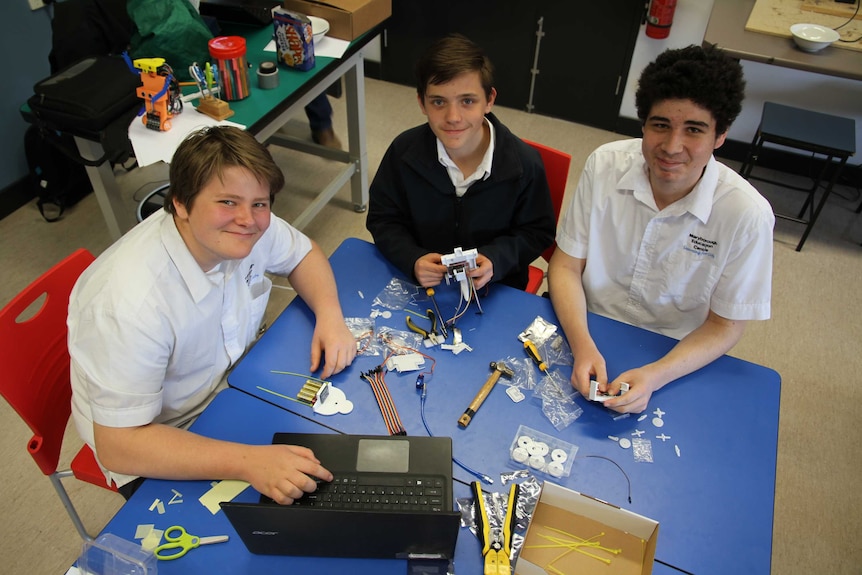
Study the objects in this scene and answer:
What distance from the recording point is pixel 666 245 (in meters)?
1.46

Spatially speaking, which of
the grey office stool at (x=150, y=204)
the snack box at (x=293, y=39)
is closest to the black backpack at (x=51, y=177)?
the grey office stool at (x=150, y=204)

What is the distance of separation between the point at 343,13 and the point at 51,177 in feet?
5.63

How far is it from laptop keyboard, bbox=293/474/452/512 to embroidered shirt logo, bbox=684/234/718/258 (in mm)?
841

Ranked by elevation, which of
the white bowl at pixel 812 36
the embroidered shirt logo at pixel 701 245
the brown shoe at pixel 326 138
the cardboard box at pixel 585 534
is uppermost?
the white bowl at pixel 812 36

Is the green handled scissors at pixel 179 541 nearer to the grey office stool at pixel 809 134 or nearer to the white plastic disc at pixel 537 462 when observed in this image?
the white plastic disc at pixel 537 462

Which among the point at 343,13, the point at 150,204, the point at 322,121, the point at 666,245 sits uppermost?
the point at 343,13

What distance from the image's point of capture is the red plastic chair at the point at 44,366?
1258mm

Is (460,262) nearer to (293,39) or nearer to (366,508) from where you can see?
(366,508)

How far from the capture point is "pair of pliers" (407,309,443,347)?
1.40m

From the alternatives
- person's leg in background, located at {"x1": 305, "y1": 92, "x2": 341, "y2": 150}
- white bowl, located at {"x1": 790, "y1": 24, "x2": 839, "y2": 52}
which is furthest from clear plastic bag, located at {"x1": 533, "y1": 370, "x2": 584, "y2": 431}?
person's leg in background, located at {"x1": 305, "y1": 92, "x2": 341, "y2": 150}

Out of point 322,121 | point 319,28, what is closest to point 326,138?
point 322,121

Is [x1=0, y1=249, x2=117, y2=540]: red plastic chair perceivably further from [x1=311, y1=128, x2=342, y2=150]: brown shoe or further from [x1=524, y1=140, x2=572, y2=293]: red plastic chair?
[x1=311, y1=128, x2=342, y2=150]: brown shoe

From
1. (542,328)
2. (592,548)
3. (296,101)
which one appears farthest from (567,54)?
(592,548)

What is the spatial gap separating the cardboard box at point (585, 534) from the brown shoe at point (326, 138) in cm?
271
